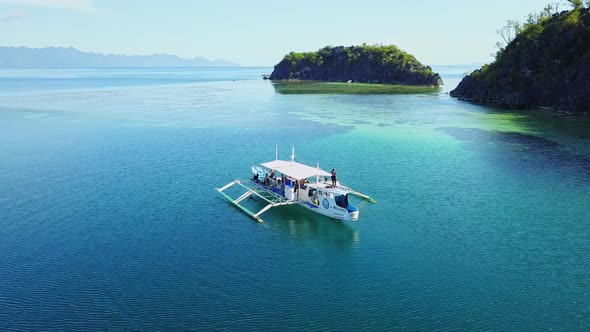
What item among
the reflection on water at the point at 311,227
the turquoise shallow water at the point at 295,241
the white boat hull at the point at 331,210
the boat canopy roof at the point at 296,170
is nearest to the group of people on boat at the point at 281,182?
the boat canopy roof at the point at 296,170

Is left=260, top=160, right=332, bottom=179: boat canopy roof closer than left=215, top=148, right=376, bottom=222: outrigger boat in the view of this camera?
No

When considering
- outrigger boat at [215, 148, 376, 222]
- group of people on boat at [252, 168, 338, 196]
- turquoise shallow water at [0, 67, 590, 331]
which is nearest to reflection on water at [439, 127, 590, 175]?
turquoise shallow water at [0, 67, 590, 331]

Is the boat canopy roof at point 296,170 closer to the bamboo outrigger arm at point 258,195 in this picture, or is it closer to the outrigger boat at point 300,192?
the outrigger boat at point 300,192

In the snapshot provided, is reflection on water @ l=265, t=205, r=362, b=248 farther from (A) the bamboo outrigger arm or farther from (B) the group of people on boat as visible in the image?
(B) the group of people on boat

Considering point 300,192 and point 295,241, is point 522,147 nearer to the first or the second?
point 300,192

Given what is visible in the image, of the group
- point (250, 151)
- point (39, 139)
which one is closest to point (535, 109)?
point (250, 151)
